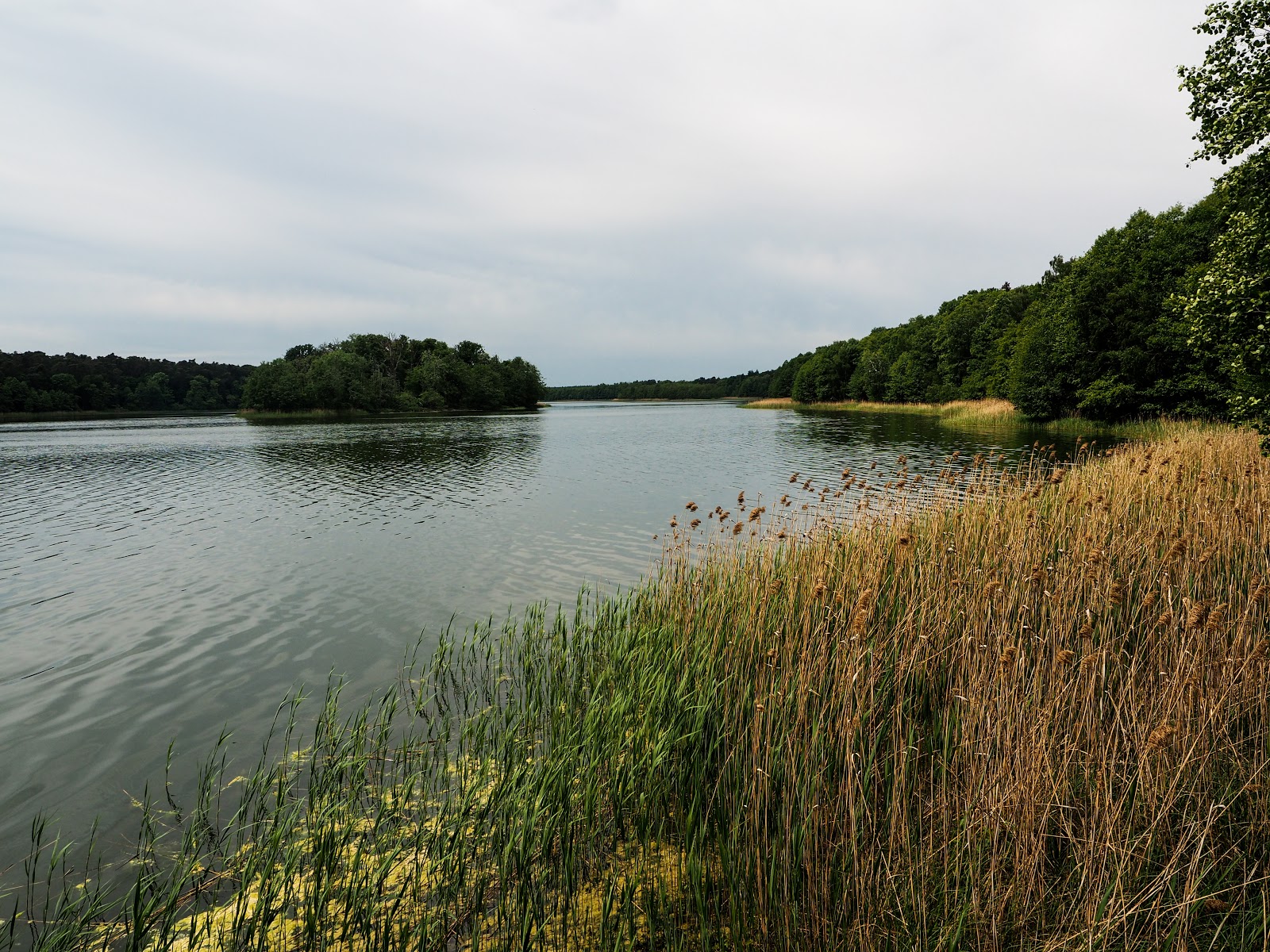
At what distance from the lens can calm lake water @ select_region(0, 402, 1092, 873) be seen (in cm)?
686

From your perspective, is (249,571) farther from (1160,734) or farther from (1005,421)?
(1005,421)

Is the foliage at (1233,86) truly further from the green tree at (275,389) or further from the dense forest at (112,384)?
the dense forest at (112,384)

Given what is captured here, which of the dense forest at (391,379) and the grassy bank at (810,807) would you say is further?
the dense forest at (391,379)

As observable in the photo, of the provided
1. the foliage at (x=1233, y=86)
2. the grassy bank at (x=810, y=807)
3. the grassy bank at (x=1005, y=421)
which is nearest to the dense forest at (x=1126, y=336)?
the grassy bank at (x=1005, y=421)

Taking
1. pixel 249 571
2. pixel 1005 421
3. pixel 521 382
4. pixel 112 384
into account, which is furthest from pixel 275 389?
pixel 249 571

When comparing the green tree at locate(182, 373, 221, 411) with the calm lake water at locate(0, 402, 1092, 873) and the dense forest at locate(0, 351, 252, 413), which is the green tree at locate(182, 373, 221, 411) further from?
the calm lake water at locate(0, 402, 1092, 873)

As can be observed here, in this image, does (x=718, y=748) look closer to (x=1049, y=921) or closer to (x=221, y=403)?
(x=1049, y=921)

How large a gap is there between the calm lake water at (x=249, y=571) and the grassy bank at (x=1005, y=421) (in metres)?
4.32

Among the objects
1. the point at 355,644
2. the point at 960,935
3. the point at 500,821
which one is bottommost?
the point at 355,644

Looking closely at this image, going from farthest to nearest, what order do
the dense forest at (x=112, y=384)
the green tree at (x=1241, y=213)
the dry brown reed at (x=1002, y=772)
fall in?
the dense forest at (x=112, y=384) < the green tree at (x=1241, y=213) < the dry brown reed at (x=1002, y=772)

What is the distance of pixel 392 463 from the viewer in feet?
109

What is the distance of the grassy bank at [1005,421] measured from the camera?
105 ft

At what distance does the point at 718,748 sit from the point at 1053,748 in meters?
2.04

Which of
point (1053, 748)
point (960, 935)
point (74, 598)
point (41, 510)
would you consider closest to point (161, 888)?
point (960, 935)
